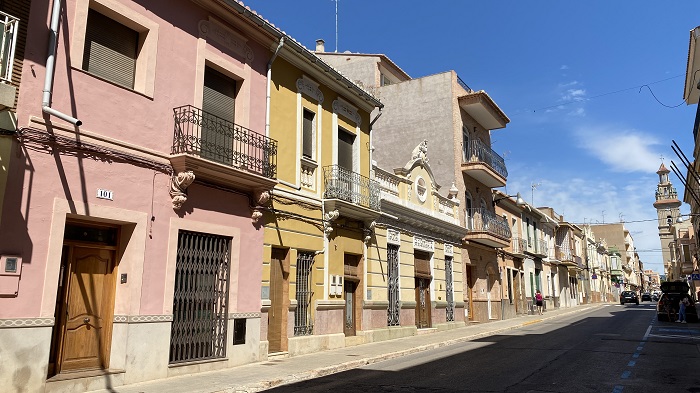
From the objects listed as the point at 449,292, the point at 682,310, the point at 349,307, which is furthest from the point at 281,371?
the point at 682,310

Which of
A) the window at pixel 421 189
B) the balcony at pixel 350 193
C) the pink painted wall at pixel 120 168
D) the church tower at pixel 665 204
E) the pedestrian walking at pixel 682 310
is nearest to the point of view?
the pink painted wall at pixel 120 168

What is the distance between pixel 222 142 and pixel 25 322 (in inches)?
205

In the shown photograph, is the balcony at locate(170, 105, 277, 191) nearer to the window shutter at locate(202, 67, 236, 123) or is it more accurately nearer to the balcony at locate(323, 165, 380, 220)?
the window shutter at locate(202, 67, 236, 123)

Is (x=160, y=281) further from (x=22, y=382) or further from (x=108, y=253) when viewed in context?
(x=22, y=382)

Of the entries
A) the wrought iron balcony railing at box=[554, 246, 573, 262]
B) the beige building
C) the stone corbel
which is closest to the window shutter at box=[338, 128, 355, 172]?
the stone corbel

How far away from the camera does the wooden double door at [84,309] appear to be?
27.0 feet

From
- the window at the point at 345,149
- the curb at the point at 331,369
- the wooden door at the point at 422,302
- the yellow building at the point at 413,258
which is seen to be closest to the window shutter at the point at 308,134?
the window at the point at 345,149

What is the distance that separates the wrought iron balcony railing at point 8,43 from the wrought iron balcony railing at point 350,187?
28.0ft

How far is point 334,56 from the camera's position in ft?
86.8

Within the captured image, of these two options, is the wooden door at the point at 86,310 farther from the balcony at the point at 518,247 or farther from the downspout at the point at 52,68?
the balcony at the point at 518,247

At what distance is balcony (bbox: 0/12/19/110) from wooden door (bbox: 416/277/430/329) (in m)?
15.4

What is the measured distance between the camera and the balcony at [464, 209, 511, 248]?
2427 centimetres

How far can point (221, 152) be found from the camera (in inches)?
427

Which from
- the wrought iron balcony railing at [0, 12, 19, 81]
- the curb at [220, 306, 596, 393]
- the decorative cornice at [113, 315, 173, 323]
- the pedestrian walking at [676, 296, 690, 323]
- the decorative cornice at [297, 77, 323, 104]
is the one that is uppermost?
the decorative cornice at [297, 77, 323, 104]
